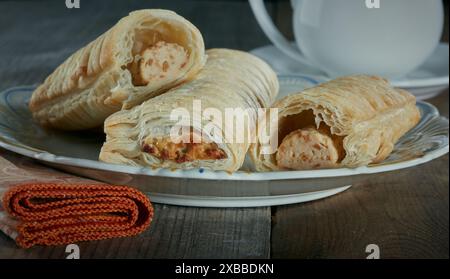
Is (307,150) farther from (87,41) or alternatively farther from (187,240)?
(87,41)

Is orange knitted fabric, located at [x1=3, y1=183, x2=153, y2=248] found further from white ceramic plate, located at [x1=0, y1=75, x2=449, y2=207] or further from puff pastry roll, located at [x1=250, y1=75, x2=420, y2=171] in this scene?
puff pastry roll, located at [x1=250, y1=75, x2=420, y2=171]

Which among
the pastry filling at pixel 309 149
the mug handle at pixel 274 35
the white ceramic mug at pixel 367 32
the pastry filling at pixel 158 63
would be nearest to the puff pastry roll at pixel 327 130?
the pastry filling at pixel 309 149

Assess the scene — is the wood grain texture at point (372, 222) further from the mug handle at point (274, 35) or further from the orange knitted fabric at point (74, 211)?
the mug handle at point (274, 35)

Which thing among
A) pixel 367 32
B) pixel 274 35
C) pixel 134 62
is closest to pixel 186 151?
pixel 134 62

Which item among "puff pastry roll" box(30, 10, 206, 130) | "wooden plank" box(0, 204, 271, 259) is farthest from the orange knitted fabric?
"puff pastry roll" box(30, 10, 206, 130)
